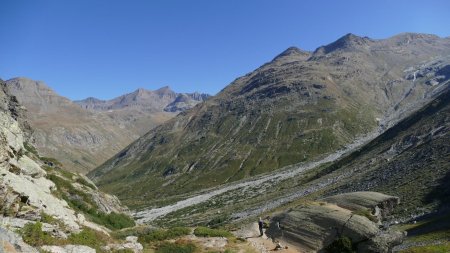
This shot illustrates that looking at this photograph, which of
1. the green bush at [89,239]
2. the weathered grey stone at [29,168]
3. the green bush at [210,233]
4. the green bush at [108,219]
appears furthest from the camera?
the green bush at [108,219]

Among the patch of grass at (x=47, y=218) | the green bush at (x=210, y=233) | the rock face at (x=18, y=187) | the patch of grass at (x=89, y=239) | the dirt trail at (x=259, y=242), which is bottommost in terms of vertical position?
the dirt trail at (x=259, y=242)

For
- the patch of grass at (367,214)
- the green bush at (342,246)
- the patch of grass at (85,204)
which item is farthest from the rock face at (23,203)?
the patch of grass at (367,214)

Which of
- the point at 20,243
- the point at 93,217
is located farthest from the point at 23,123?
the point at 20,243

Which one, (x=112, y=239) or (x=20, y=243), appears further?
(x=112, y=239)

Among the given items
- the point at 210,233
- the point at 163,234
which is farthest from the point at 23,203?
the point at 210,233

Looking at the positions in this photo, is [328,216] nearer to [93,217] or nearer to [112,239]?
[112,239]

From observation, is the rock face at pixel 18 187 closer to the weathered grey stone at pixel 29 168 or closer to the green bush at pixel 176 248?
the weathered grey stone at pixel 29 168

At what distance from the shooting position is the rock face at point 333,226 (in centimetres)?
3361

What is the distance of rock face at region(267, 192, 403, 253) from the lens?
110ft

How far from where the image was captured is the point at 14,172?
35.6 meters

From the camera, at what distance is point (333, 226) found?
35.7m

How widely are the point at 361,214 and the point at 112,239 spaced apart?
23381mm

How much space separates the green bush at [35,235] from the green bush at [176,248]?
10.1 meters

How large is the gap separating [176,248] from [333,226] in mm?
14473
